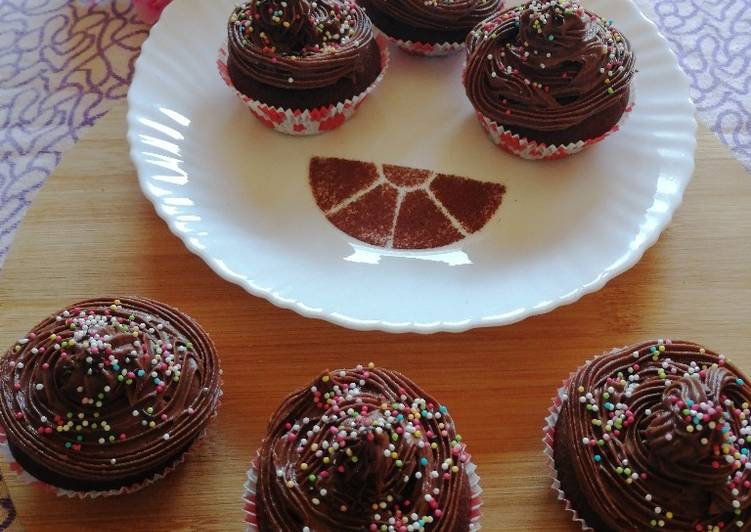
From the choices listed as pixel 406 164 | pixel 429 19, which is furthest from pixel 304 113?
pixel 429 19

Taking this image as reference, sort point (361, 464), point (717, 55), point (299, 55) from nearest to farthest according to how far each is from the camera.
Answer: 1. point (361, 464)
2. point (299, 55)
3. point (717, 55)

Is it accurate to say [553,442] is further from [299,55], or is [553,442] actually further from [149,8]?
[149,8]

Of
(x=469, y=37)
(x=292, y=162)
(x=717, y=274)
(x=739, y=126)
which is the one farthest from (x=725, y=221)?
(x=292, y=162)

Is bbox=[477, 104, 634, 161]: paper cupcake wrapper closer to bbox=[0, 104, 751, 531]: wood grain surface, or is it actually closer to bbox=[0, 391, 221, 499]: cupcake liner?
bbox=[0, 104, 751, 531]: wood grain surface

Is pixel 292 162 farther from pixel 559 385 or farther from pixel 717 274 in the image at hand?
pixel 717 274

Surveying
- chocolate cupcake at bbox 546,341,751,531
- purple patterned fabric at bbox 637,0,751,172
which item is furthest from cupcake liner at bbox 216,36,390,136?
purple patterned fabric at bbox 637,0,751,172

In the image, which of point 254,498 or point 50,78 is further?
point 50,78

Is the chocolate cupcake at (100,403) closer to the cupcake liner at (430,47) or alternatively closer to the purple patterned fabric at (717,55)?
the cupcake liner at (430,47)

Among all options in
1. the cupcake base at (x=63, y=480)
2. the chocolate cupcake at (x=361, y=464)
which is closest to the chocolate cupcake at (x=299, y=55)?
the chocolate cupcake at (x=361, y=464)
